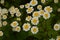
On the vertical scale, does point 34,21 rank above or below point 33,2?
below

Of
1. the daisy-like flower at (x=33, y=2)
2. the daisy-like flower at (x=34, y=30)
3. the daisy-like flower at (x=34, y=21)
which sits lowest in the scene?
the daisy-like flower at (x=34, y=30)

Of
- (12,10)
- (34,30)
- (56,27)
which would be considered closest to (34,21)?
(34,30)

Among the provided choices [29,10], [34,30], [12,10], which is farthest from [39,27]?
[12,10]

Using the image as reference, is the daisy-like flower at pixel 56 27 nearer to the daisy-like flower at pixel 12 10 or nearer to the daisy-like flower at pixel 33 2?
the daisy-like flower at pixel 33 2

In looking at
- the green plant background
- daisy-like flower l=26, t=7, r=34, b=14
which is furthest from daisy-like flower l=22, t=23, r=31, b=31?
daisy-like flower l=26, t=7, r=34, b=14

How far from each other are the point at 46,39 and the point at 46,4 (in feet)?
1.21

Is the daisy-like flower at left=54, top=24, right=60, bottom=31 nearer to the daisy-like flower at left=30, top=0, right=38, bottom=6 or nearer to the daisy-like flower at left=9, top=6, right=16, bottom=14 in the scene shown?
the daisy-like flower at left=30, top=0, right=38, bottom=6

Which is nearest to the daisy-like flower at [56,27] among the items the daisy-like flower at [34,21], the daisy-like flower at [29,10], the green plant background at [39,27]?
the green plant background at [39,27]

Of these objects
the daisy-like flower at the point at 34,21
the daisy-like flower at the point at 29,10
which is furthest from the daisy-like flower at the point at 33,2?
the daisy-like flower at the point at 34,21

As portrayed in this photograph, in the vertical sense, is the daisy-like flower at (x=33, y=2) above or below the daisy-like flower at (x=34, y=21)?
above

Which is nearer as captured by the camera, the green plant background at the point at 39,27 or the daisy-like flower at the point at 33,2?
the green plant background at the point at 39,27

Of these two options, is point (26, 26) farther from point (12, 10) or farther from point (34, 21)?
point (12, 10)

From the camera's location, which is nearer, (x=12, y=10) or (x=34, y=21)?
(x=34, y=21)

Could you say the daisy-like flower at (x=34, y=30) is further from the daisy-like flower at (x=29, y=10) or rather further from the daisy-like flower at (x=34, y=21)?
the daisy-like flower at (x=29, y=10)
